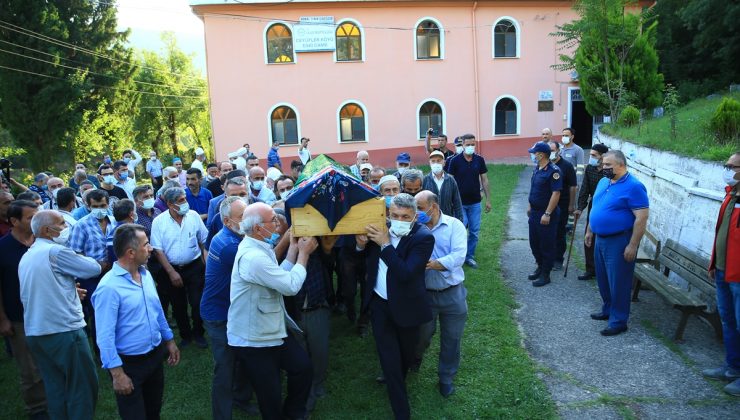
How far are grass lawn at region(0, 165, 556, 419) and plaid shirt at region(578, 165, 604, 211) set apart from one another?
242 centimetres

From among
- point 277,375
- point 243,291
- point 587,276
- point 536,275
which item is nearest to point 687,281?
point 587,276

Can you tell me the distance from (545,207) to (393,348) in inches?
165

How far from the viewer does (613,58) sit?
1609cm

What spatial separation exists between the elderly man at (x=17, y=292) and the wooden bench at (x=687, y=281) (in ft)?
20.7

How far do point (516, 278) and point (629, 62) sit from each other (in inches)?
482

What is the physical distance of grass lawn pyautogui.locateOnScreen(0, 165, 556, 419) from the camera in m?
4.50

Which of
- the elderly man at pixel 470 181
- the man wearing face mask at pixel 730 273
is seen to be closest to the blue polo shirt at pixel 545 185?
the elderly man at pixel 470 181

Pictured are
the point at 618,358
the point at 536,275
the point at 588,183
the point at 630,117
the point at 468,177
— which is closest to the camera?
the point at 618,358

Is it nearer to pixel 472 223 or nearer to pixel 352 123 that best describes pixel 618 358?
pixel 472 223

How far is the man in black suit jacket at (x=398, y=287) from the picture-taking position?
3.97 meters

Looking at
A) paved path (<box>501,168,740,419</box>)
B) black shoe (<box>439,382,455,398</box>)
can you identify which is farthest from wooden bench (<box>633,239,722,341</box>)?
black shoe (<box>439,382,455,398</box>)

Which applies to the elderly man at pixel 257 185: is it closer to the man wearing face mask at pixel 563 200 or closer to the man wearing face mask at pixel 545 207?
the man wearing face mask at pixel 545 207

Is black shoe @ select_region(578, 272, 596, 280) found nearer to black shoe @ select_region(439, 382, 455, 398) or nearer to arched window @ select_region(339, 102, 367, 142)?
black shoe @ select_region(439, 382, 455, 398)

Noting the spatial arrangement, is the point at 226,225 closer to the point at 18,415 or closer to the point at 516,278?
the point at 18,415
